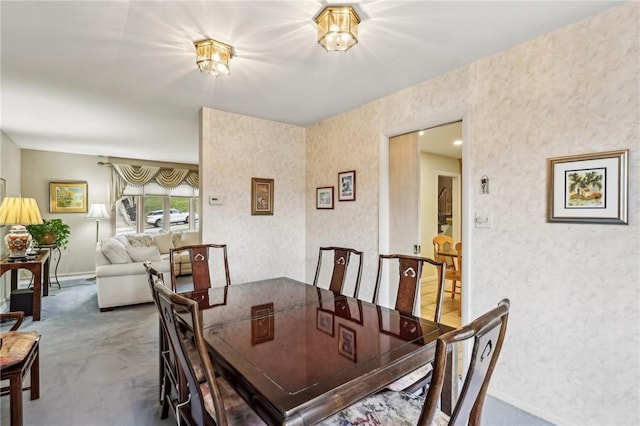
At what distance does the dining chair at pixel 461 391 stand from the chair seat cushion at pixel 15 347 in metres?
1.80

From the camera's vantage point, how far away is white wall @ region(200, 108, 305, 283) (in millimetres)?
3412

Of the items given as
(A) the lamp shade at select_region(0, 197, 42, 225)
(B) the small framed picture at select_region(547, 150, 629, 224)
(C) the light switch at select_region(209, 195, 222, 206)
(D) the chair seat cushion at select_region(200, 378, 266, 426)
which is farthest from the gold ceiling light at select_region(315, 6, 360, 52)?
(A) the lamp shade at select_region(0, 197, 42, 225)

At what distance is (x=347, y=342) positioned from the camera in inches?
53.7

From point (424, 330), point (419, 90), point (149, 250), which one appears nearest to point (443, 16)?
point (419, 90)

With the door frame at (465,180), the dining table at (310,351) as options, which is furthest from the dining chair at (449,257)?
the dining table at (310,351)

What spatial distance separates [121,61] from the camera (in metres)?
2.30

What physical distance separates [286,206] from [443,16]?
2728 mm

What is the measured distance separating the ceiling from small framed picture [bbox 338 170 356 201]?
0.74m

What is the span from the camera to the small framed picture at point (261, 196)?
3.72 m

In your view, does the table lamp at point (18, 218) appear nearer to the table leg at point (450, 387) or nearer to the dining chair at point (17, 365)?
the dining chair at point (17, 365)

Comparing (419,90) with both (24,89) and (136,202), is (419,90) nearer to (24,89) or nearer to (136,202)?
(24,89)

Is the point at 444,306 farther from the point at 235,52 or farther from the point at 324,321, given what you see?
the point at 235,52

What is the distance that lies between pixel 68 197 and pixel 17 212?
9.66 ft

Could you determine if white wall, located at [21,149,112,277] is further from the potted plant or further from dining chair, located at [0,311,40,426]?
dining chair, located at [0,311,40,426]
